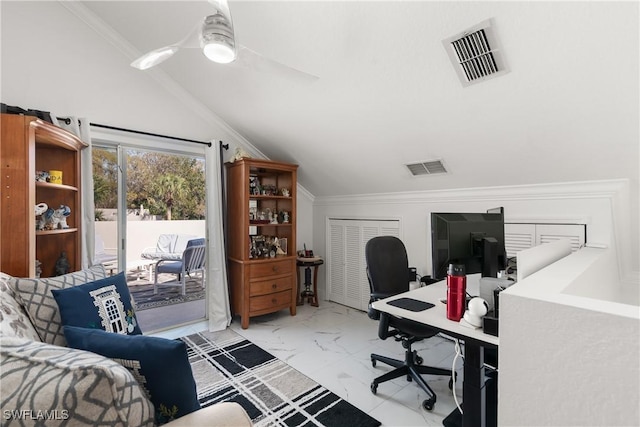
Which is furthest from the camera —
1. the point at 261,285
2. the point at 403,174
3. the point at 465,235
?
the point at 261,285

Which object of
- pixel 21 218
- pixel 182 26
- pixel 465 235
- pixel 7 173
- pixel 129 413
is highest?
pixel 182 26

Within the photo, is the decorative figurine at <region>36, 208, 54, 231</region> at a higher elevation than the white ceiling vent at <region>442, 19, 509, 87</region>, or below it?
below

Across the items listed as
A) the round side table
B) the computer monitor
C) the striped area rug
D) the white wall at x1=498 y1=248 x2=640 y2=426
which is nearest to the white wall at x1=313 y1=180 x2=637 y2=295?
the round side table

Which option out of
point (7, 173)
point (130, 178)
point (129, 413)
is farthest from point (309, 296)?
point (129, 413)

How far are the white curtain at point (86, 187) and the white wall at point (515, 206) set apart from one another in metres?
2.68

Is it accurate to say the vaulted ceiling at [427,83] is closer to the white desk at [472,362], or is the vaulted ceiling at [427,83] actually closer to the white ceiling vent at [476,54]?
the white ceiling vent at [476,54]

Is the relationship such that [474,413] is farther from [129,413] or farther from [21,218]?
[21,218]

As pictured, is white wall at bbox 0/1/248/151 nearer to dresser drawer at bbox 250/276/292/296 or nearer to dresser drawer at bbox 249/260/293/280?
dresser drawer at bbox 249/260/293/280

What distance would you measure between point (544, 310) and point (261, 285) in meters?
2.85

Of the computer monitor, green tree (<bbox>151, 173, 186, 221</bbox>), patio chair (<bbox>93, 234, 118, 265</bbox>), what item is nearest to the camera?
the computer monitor

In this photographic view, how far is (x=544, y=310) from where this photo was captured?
0.88 m

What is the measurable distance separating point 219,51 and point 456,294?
1684mm

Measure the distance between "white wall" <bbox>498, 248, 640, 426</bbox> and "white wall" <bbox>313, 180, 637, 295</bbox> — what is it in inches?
59.3

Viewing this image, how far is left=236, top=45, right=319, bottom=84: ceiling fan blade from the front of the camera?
5.36 ft
